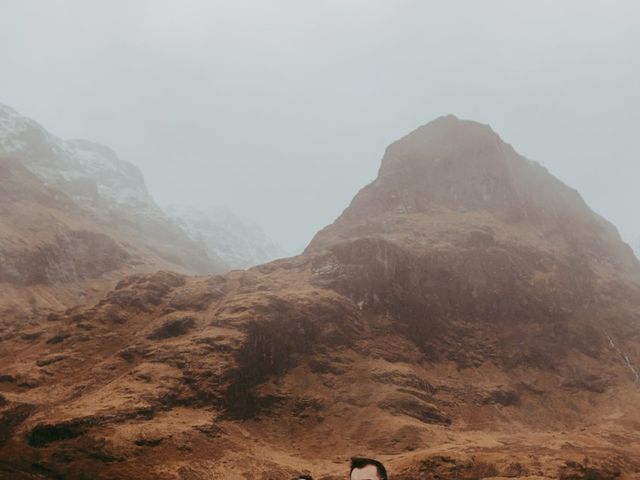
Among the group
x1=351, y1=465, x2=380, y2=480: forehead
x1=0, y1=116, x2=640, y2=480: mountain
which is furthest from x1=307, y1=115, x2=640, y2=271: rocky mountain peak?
x1=351, y1=465, x2=380, y2=480: forehead

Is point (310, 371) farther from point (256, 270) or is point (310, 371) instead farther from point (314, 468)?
point (256, 270)

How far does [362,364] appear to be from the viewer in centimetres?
8281

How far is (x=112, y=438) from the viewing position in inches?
2164

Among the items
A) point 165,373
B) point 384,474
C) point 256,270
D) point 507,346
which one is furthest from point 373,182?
point 384,474

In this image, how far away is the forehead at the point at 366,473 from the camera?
5.45 m

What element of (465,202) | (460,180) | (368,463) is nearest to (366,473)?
(368,463)

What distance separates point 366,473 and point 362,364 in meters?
79.4

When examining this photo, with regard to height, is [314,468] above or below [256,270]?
below

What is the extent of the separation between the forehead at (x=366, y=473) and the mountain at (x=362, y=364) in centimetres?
5237

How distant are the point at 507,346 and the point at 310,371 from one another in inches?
1598

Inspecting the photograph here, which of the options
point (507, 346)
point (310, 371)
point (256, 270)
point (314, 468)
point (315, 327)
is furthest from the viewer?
point (256, 270)

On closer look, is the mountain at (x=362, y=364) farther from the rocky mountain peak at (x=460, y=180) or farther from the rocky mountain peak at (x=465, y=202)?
the rocky mountain peak at (x=460, y=180)

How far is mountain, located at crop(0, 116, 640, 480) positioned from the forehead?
5237cm

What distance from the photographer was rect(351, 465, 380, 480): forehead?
5.45 m
